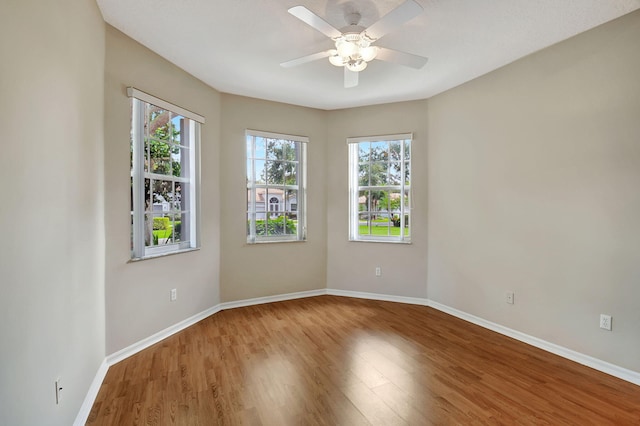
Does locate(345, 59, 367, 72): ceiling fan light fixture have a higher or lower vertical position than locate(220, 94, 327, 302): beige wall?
higher

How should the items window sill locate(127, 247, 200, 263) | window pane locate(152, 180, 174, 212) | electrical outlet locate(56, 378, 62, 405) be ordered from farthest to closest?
window pane locate(152, 180, 174, 212) < window sill locate(127, 247, 200, 263) < electrical outlet locate(56, 378, 62, 405)

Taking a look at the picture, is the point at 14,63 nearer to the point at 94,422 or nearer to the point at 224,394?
the point at 94,422

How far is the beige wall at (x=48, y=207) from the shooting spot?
1.12m

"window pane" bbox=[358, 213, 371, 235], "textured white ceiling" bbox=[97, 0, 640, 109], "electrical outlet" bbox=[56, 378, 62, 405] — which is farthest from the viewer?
"window pane" bbox=[358, 213, 371, 235]

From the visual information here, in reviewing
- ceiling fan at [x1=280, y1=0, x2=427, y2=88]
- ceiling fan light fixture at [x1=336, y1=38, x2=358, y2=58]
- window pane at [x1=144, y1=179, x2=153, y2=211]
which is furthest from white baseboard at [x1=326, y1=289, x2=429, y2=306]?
ceiling fan light fixture at [x1=336, y1=38, x2=358, y2=58]

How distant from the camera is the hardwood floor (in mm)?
1867

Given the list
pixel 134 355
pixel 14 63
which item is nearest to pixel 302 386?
pixel 134 355

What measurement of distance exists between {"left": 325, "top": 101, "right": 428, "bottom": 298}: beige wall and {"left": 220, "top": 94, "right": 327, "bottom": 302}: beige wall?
142 mm

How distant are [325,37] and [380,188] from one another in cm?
225

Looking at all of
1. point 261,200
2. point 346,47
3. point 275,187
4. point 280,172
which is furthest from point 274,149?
point 346,47

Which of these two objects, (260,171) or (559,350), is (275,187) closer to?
(260,171)

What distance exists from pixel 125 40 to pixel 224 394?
9.60 feet

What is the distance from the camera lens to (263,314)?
3672 mm

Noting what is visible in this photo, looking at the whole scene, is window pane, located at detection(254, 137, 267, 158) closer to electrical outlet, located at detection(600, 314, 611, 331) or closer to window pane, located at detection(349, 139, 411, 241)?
window pane, located at detection(349, 139, 411, 241)
